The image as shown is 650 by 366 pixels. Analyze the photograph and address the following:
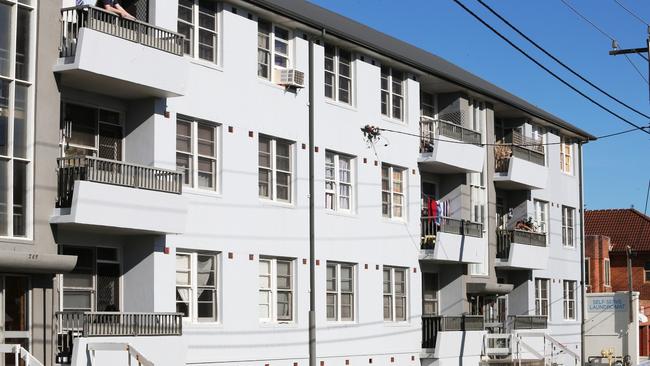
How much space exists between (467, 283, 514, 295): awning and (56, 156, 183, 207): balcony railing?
1736 cm

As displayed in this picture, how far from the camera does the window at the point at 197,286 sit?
91.6 feet

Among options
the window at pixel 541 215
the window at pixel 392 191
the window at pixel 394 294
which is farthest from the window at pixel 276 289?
the window at pixel 541 215

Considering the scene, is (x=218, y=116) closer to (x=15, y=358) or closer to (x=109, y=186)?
(x=109, y=186)

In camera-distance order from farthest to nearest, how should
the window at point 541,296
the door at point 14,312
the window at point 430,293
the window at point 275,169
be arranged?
the window at point 541,296
the window at point 430,293
the window at point 275,169
the door at point 14,312

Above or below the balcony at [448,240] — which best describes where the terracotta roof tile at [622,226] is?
above

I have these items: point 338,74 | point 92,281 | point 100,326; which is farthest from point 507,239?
point 100,326

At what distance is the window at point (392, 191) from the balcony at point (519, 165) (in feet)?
22.1

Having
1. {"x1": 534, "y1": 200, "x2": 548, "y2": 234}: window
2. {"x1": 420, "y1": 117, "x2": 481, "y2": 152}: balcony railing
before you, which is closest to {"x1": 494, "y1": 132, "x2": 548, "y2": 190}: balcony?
{"x1": 534, "y1": 200, "x2": 548, "y2": 234}: window

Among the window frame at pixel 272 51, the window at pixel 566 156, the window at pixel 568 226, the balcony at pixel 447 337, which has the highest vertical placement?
the window frame at pixel 272 51

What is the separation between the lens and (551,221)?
164 ft

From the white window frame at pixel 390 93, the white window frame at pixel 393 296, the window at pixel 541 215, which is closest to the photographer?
the white window frame at pixel 393 296

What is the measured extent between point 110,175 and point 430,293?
1842 centimetres

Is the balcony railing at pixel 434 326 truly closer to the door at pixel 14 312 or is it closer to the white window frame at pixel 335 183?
the white window frame at pixel 335 183

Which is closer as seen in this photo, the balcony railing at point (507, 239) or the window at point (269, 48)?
the window at point (269, 48)
